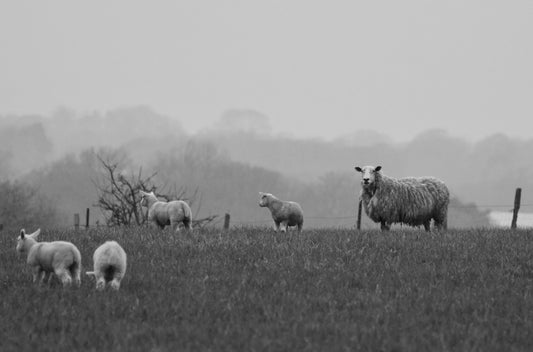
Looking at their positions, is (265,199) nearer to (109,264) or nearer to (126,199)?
(126,199)

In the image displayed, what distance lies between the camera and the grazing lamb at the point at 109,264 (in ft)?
31.3

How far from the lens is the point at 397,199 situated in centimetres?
1930

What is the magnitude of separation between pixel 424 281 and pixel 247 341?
450 cm

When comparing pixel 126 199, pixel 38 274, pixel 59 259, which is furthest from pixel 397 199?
pixel 126 199

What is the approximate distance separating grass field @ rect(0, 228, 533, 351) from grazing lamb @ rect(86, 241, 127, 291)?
268mm

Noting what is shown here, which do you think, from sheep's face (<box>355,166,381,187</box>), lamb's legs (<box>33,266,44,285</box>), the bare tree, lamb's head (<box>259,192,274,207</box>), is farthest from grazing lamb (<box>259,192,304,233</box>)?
lamb's legs (<box>33,266,44,285</box>)

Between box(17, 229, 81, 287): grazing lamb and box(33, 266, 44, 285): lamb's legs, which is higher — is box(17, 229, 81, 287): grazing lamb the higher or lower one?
the higher one

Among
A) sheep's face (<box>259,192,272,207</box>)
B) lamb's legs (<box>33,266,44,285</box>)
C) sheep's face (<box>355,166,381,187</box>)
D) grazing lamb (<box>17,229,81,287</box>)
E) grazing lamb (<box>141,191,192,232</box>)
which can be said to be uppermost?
sheep's face (<box>355,166,381,187</box>)

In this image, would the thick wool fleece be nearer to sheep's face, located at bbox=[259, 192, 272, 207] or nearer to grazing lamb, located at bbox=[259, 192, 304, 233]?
grazing lamb, located at bbox=[259, 192, 304, 233]

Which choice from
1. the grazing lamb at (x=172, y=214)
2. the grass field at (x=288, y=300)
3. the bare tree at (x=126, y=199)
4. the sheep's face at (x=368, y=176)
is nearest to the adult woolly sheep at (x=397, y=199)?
the sheep's face at (x=368, y=176)

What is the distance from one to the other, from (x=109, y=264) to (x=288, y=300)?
251 centimetres

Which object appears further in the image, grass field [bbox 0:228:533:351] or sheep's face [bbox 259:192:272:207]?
sheep's face [bbox 259:192:272:207]

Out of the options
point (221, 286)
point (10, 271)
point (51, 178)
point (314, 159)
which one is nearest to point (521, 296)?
point (221, 286)

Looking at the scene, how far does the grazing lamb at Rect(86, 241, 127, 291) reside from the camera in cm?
953
